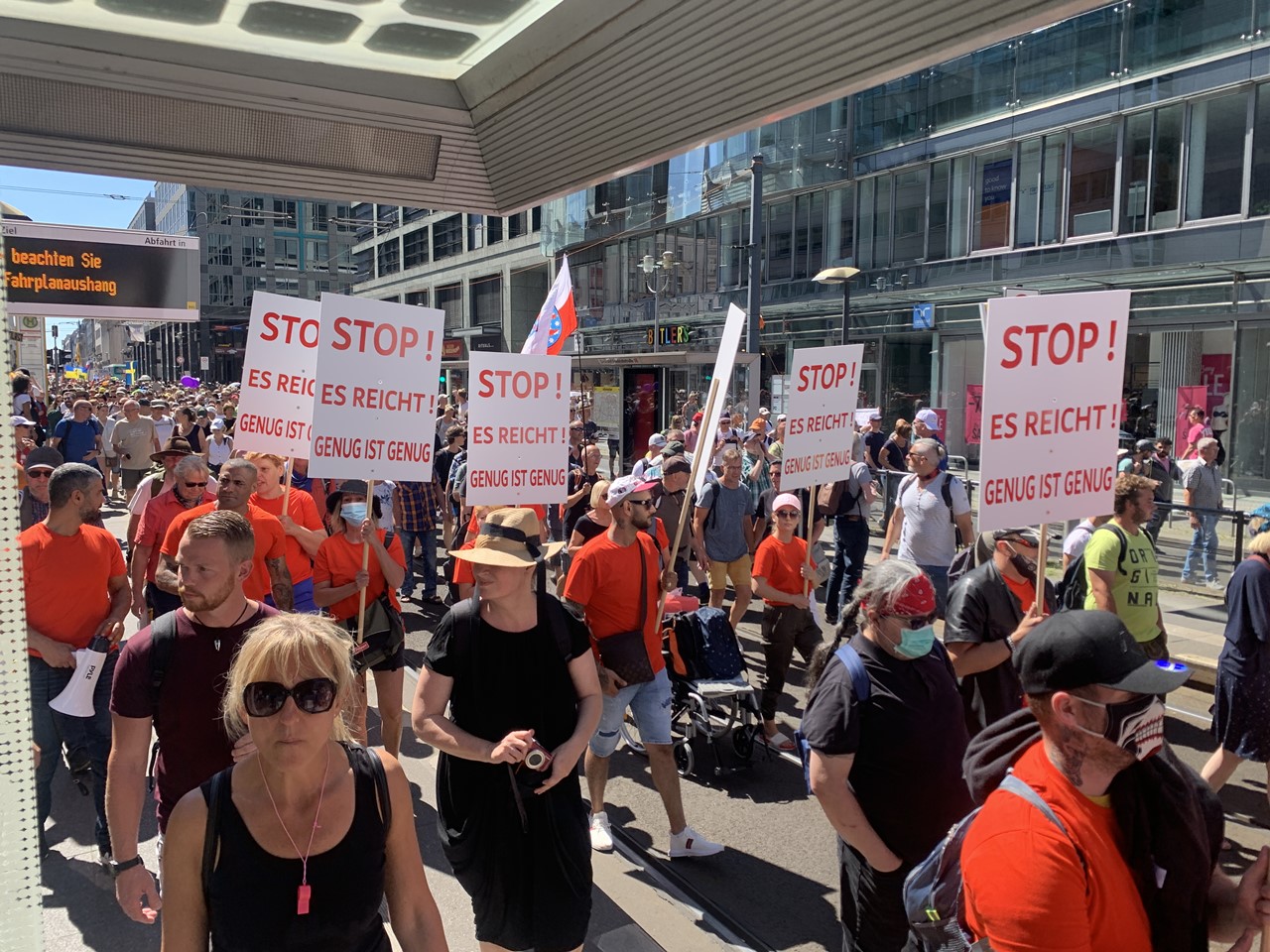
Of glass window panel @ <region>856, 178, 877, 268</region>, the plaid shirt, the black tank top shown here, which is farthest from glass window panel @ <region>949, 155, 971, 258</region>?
the black tank top

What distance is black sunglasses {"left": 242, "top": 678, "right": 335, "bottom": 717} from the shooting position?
223cm

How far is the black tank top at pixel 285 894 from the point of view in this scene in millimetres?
2137

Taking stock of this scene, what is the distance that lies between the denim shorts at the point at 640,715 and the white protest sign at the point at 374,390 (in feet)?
6.21

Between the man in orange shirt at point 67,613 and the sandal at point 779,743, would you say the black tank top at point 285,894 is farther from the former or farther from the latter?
the sandal at point 779,743

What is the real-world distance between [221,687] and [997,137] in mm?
23457

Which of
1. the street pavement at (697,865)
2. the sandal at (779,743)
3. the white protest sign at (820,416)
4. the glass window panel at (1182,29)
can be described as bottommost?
the street pavement at (697,865)

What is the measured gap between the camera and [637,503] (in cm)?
516

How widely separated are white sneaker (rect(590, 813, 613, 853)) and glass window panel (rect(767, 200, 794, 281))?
26.3 metres

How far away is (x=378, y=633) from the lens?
5.39m

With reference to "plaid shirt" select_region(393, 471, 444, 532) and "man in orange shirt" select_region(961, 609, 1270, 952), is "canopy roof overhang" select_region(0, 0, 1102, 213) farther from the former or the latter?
"plaid shirt" select_region(393, 471, 444, 532)

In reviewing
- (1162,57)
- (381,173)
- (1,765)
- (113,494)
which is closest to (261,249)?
(113,494)

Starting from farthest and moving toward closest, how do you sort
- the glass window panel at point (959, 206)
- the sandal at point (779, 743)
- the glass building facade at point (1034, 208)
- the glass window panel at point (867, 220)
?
the glass window panel at point (867, 220) → the glass window panel at point (959, 206) → the glass building facade at point (1034, 208) → the sandal at point (779, 743)

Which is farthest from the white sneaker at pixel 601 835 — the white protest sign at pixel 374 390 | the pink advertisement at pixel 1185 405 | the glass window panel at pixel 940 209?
the glass window panel at pixel 940 209

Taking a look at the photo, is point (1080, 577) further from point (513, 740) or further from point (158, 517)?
point (158, 517)
